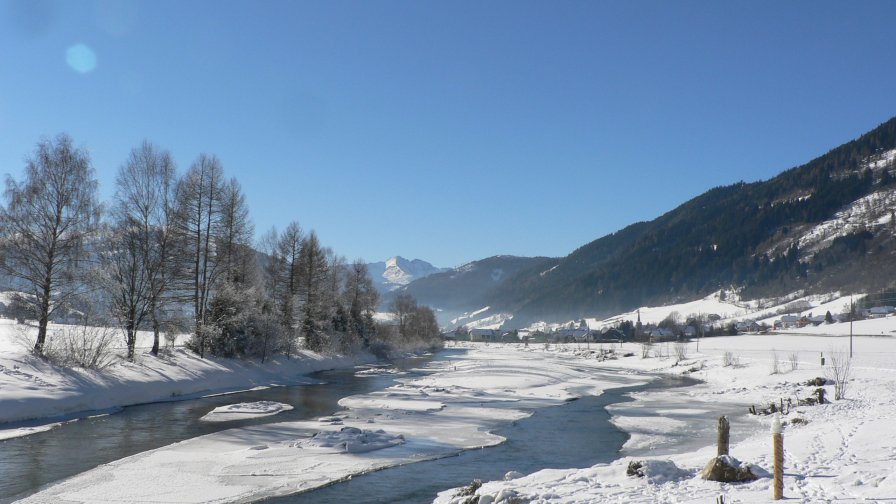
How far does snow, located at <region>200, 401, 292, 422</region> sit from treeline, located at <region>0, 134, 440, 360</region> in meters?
10.5

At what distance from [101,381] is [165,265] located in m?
13.7

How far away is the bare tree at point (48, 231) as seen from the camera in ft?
103

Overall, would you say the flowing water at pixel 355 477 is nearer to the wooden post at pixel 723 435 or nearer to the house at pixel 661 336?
the wooden post at pixel 723 435

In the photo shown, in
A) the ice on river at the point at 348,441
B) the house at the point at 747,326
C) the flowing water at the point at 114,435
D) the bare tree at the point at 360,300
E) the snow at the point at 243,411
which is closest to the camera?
the flowing water at the point at 114,435

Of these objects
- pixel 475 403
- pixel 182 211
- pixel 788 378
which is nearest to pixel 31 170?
pixel 182 211

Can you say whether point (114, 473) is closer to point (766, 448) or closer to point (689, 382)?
point (766, 448)

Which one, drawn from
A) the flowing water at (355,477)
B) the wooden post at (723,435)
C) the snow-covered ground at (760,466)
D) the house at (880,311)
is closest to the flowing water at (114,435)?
the flowing water at (355,477)

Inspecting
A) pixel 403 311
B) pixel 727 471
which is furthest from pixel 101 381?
pixel 403 311

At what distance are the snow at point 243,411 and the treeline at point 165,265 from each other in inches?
412

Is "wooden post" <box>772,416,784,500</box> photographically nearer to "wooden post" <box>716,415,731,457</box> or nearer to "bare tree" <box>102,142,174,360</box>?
"wooden post" <box>716,415,731,457</box>

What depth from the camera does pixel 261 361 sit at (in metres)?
50.7

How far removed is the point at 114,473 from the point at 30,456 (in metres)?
4.07

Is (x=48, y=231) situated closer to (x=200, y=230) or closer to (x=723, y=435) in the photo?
(x=200, y=230)

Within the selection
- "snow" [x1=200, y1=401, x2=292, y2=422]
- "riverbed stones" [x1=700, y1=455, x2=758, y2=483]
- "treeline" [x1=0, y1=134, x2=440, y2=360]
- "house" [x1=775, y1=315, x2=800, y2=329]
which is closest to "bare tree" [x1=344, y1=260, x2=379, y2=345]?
"treeline" [x1=0, y1=134, x2=440, y2=360]
